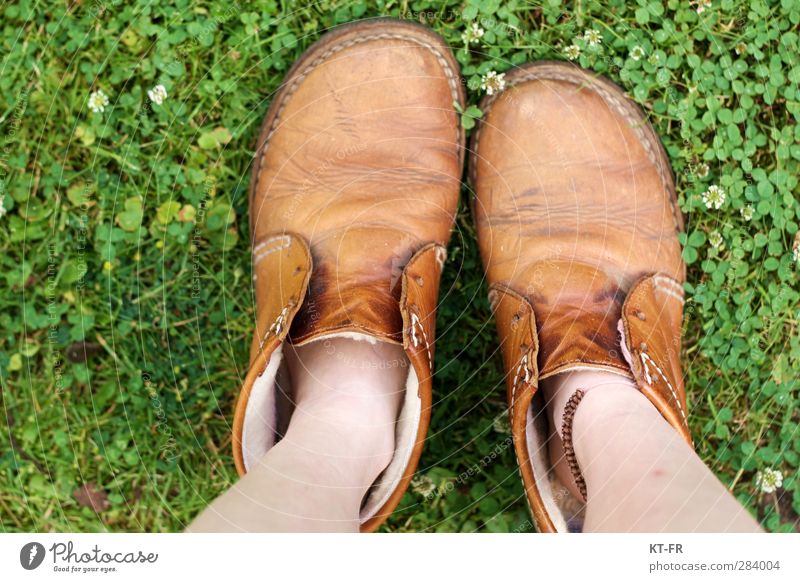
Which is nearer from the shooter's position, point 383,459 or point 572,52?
point 383,459

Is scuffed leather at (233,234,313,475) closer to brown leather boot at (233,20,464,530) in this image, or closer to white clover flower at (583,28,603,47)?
brown leather boot at (233,20,464,530)

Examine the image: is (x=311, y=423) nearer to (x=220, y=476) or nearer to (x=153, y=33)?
(x=220, y=476)

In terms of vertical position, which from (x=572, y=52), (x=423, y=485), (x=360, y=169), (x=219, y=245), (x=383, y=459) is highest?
(x=572, y=52)

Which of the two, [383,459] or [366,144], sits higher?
[366,144]

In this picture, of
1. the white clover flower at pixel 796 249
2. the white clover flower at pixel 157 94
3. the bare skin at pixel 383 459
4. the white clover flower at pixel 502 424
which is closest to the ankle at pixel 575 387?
the bare skin at pixel 383 459

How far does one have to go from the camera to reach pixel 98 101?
0.99 m

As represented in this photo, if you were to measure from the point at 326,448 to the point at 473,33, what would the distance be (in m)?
0.60

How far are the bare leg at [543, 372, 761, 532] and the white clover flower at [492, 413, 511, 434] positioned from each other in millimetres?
171

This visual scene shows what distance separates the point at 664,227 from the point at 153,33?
79cm

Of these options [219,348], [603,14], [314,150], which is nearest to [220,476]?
[219,348]

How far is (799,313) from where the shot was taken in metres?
0.99

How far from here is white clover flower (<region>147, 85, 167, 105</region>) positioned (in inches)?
38.9

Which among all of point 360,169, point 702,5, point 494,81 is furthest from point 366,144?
point 702,5

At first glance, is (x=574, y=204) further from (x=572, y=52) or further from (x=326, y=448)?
(x=326, y=448)
